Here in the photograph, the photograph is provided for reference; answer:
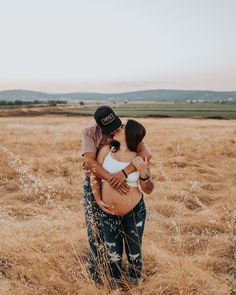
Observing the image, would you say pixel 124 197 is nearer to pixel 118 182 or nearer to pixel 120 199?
pixel 120 199

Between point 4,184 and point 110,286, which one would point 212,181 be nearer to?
point 4,184

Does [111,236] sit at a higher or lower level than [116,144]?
lower

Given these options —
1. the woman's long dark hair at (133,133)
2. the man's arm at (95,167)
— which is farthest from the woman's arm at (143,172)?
the man's arm at (95,167)

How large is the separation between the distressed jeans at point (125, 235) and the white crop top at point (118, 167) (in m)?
0.26

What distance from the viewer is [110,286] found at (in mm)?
3814

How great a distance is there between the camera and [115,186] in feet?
11.0

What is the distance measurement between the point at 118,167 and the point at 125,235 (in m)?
0.67

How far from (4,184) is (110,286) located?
5900 mm

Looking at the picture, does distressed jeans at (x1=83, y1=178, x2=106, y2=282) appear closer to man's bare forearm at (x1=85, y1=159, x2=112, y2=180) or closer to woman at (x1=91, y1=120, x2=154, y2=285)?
woman at (x1=91, y1=120, x2=154, y2=285)

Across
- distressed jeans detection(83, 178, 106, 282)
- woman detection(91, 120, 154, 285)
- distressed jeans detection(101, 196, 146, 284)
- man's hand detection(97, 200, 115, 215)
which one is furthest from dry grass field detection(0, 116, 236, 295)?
man's hand detection(97, 200, 115, 215)

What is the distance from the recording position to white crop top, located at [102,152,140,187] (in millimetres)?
3393

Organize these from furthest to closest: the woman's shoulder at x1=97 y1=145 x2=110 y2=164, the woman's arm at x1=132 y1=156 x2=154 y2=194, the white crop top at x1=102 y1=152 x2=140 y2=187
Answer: the woman's shoulder at x1=97 y1=145 x2=110 y2=164 → the white crop top at x1=102 y1=152 x2=140 y2=187 → the woman's arm at x1=132 y1=156 x2=154 y2=194

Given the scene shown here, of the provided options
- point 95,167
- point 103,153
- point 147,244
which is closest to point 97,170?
point 95,167

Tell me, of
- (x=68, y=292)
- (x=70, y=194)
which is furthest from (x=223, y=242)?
(x=70, y=194)
